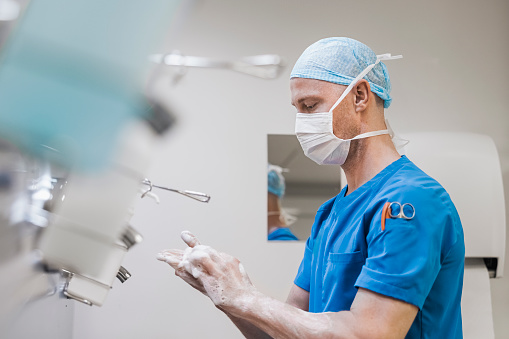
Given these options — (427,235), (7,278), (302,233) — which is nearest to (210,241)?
(302,233)

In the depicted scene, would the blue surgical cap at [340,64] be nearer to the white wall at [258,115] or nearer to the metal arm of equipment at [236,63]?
the metal arm of equipment at [236,63]

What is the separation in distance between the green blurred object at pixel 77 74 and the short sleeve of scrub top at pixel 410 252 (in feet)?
2.23

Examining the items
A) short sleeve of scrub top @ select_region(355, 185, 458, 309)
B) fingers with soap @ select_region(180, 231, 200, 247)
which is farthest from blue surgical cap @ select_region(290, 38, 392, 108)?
fingers with soap @ select_region(180, 231, 200, 247)

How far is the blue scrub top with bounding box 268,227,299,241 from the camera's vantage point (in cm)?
224

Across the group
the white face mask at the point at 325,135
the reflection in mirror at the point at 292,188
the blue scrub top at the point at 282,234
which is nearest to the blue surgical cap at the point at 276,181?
the reflection in mirror at the point at 292,188

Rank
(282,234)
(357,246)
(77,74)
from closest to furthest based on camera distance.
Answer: (77,74) < (357,246) < (282,234)

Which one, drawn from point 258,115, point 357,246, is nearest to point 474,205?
point 258,115

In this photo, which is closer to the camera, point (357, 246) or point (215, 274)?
point (215, 274)

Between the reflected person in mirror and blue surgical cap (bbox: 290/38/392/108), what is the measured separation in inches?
45.8

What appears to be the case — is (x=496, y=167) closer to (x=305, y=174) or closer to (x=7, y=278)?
(x=305, y=174)

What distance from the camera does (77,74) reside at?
0.84ft

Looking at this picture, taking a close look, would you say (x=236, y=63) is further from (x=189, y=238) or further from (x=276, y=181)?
(x=276, y=181)

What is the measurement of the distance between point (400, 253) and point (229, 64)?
0.65 metres

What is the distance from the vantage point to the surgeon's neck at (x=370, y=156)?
3.61 ft
